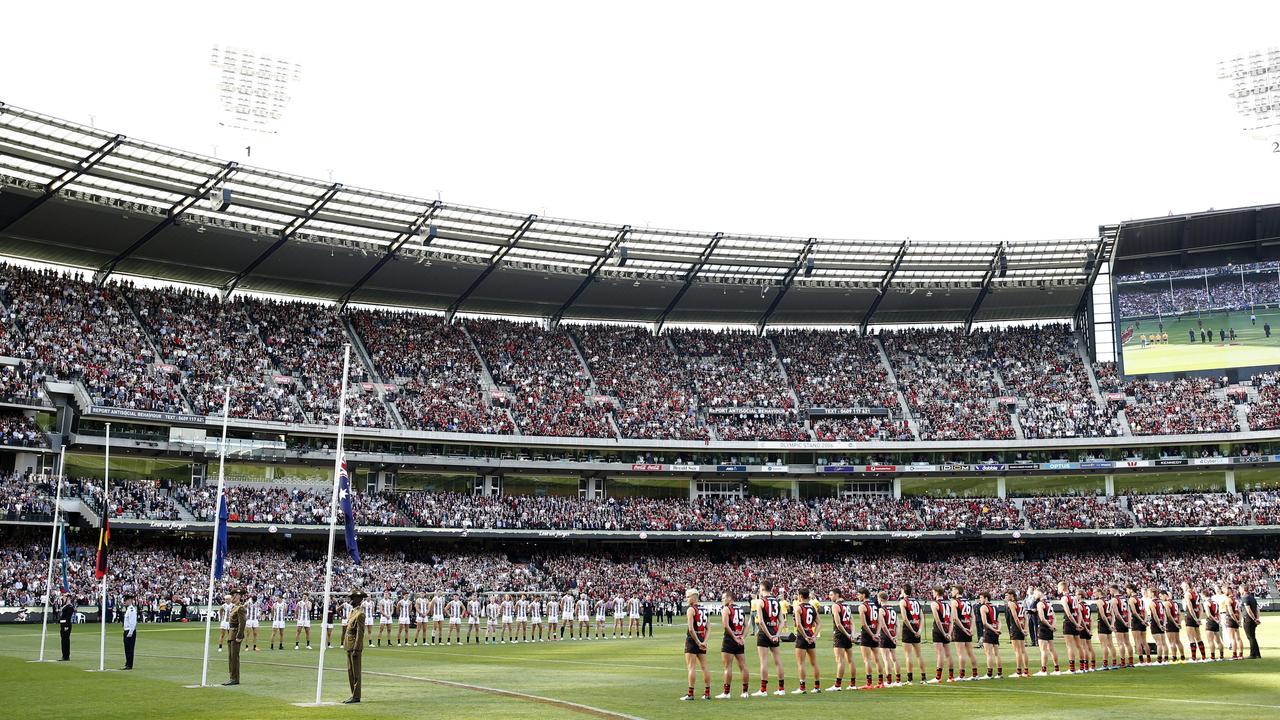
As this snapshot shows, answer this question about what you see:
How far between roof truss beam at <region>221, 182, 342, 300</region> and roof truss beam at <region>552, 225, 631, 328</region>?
17.1 meters

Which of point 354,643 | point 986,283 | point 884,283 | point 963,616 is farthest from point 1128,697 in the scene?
point 986,283

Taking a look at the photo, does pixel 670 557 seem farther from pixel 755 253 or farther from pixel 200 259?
pixel 200 259

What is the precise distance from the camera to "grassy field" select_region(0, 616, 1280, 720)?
17.8 meters

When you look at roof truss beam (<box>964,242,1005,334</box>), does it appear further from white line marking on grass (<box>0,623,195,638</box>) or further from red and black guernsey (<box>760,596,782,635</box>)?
red and black guernsey (<box>760,596,782,635</box>)

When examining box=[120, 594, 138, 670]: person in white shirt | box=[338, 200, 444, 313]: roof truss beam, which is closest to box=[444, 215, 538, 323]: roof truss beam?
box=[338, 200, 444, 313]: roof truss beam

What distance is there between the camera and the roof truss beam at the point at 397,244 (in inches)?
2451

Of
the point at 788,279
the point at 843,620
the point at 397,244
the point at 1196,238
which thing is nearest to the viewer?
the point at 843,620

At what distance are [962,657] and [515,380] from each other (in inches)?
2100

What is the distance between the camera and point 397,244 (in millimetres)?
66688

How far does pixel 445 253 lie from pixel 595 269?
10.0 metres

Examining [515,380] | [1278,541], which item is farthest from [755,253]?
[1278,541]

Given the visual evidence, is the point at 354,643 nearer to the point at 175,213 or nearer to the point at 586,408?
the point at 175,213

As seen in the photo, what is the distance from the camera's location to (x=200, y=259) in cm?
6588

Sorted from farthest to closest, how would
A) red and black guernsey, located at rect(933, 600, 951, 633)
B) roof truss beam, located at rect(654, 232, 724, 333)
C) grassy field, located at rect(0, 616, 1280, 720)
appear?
roof truss beam, located at rect(654, 232, 724, 333), red and black guernsey, located at rect(933, 600, 951, 633), grassy field, located at rect(0, 616, 1280, 720)
